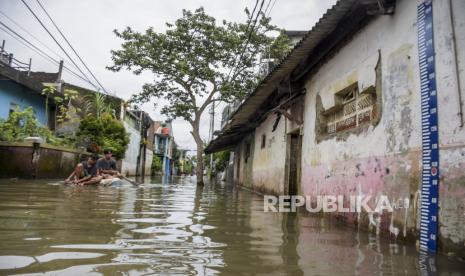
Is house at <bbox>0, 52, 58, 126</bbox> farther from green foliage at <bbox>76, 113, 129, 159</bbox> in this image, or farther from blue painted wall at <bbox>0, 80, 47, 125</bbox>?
green foliage at <bbox>76, 113, 129, 159</bbox>

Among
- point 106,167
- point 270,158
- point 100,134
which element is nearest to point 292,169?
point 270,158

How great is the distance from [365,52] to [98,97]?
18.1 m

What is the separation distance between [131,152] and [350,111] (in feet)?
77.5

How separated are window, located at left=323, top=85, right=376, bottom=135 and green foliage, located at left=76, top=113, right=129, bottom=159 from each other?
12921mm

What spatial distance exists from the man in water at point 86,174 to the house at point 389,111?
6.20 m

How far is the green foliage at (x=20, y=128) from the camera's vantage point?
12.7 m

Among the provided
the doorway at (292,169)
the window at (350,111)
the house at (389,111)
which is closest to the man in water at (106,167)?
the doorway at (292,169)

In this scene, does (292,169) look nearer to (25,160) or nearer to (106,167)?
(106,167)

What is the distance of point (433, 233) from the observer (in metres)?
3.21

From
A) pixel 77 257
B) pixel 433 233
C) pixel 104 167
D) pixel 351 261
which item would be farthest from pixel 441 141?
pixel 104 167

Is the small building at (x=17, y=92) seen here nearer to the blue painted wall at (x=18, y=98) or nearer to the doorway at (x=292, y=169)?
the blue painted wall at (x=18, y=98)

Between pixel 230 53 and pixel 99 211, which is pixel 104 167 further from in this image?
pixel 230 53

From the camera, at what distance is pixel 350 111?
6129 millimetres

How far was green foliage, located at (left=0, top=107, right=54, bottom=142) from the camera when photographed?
41.8 ft
